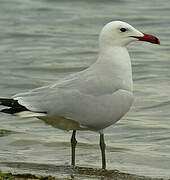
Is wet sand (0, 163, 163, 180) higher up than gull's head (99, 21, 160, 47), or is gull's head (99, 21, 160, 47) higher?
gull's head (99, 21, 160, 47)

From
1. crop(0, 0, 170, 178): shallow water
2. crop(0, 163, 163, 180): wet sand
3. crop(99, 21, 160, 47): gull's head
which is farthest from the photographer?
crop(0, 0, 170, 178): shallow water

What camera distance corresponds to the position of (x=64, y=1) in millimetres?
19703

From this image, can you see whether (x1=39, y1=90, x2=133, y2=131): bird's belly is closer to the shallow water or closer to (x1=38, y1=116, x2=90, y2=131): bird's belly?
(x1=38, y1=116, x2=90, y2=131): bird's belly

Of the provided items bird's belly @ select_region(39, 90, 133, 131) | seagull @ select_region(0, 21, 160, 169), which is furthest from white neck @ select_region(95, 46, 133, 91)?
bird's belly @ select_region(39, 90, 133, 131)

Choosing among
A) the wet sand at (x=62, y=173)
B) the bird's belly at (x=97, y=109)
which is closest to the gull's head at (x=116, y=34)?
the bird's belly at (x=97, y=109)

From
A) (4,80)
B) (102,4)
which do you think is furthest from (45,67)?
(102,4)

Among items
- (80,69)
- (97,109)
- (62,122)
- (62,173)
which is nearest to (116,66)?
(97,109)

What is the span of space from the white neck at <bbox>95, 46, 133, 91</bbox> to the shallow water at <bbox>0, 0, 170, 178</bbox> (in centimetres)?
112

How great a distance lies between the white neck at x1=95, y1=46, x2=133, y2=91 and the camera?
7113 mm

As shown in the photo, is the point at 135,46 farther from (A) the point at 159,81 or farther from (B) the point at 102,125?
(B) the point at 102,125

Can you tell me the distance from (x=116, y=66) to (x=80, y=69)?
637 centimetres

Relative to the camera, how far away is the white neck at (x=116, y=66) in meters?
7.11

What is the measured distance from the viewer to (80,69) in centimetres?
1357

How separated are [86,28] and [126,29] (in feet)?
30.8
